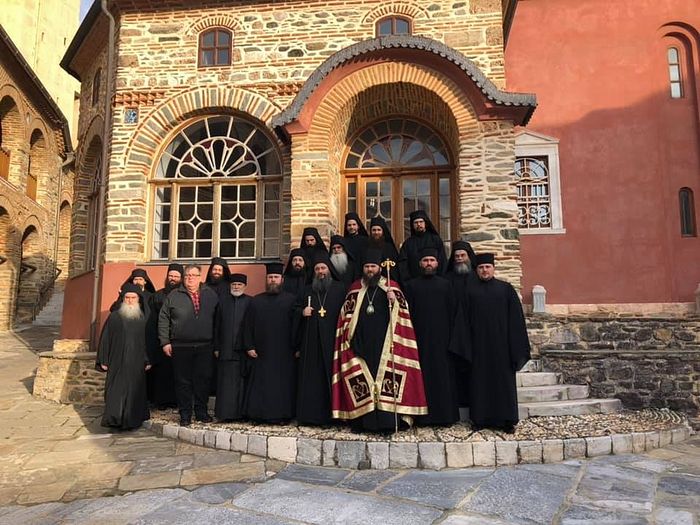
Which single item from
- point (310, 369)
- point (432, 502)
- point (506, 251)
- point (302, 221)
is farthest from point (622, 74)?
point (432, 502)

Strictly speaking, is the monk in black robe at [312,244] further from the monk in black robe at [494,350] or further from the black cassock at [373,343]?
the monk in black robe at [494,350]

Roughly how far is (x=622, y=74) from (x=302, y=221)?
7.59 meters

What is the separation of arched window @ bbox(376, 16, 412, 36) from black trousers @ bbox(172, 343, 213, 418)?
5875mm

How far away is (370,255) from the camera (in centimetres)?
550

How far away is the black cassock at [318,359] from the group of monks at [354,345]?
0.4 inches

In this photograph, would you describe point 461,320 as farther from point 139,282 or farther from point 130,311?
point 139,282

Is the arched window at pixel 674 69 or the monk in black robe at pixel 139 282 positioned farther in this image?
the arched window at pixel 674 69

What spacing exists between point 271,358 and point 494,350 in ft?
7.56

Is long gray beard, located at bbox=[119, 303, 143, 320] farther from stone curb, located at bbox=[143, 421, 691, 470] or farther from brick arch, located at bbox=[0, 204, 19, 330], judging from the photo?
brick arch, located at bbox=[0, 204, 19, 330]

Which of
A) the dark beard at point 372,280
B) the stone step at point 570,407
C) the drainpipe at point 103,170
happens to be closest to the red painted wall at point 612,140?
the stone step at point 570,407

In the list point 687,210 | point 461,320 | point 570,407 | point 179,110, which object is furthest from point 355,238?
point 687,210

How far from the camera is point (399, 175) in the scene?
905cm

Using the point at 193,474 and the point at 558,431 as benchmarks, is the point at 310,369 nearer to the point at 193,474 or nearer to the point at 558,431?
the point at 193,474

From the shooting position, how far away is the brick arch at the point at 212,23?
919cm
